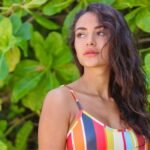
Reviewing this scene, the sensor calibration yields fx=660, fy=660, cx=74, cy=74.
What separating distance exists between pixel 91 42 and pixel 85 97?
14 centimetres

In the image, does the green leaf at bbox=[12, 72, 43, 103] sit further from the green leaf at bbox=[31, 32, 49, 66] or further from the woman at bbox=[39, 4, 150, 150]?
the woman at bbox=[39, 4, 150, 150]

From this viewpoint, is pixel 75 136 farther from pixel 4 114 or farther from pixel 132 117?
pixel 4 114

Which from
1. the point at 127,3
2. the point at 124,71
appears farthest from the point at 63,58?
the point at 124,71

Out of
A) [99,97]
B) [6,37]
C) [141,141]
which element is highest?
[6,37]

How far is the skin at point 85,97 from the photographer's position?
1518 mm

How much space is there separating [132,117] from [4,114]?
72 cm

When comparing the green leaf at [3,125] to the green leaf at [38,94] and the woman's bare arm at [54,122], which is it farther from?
the woman's bare arm at [54,122]

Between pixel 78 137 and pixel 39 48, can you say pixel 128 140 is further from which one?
pixel 39 48

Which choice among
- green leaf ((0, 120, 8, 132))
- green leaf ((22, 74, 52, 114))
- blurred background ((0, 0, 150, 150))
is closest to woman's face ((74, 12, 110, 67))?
blurred background ((0, 0, 150, 150))

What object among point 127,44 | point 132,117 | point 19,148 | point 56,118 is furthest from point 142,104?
point 19,148

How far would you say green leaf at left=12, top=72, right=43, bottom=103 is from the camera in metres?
1.98

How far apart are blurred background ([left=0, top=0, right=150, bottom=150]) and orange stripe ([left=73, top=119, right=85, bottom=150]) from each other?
1.38 ft

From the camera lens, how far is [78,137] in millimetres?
1514

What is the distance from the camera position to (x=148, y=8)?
6.58 ft
